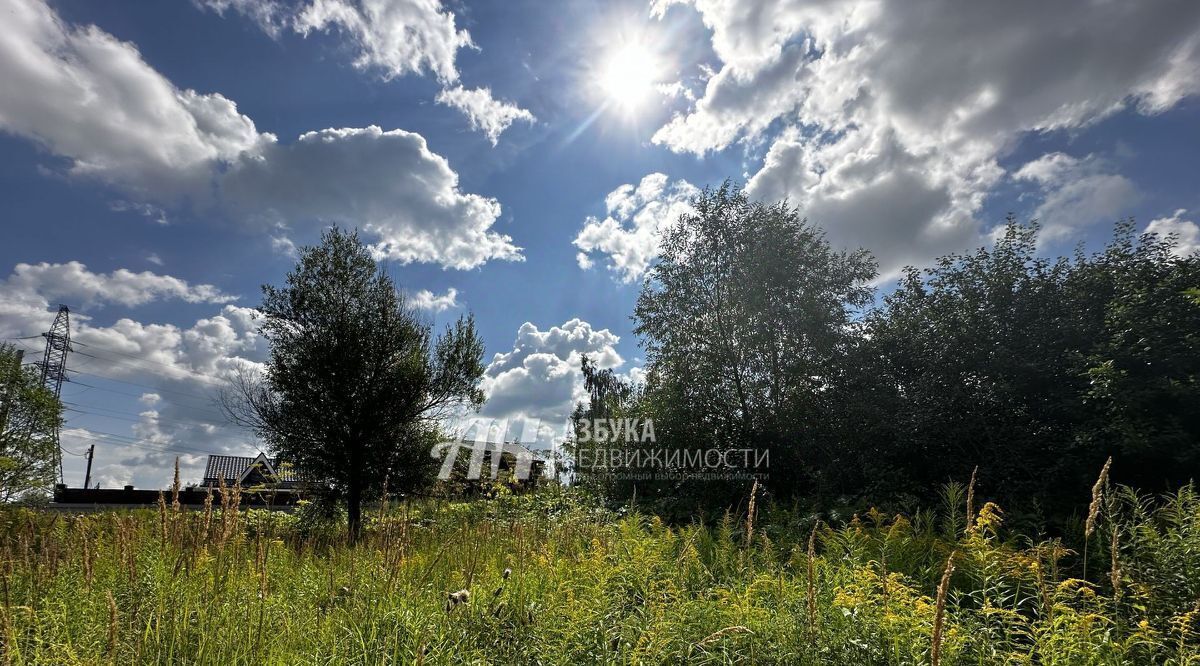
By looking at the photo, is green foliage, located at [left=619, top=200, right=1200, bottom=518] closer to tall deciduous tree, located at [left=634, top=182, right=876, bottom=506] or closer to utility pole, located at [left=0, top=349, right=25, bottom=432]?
tall deciduous tree, located at [left=634, top=182, right=876, bottom=506]

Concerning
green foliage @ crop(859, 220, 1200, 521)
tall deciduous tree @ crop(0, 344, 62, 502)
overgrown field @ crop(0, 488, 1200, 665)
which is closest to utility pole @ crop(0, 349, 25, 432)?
tall deciduous tree @ crop(0, 344, 62, 502)

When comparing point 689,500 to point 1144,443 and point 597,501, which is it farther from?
point 1144,443

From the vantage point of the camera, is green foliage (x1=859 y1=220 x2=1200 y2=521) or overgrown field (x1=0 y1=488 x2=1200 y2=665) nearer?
overgrown field (x1=0 y1=488 x2=1200 y2=665)

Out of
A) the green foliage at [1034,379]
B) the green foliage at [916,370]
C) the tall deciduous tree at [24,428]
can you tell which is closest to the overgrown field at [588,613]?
the green foliage at [916,370]

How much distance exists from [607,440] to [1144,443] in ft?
36.8

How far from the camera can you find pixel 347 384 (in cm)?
1139

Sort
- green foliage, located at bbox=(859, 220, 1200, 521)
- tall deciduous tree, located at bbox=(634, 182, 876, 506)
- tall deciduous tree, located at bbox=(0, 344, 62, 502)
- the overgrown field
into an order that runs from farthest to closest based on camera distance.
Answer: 1. tall deciduous tree, located at bbox=(634, 182, 876, 506)
2. tall deciduous tree, located at bbox=(0, 344, 62, 502)
3. green foliage, located at bbox=(859, 220, 1200, 521)
4. the overgrown field

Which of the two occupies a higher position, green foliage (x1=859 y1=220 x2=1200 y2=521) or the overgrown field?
green foliage (x1=859 y1=220 x2=1200 y2=521)

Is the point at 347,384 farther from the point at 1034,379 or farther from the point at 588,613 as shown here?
the point at 1034,379

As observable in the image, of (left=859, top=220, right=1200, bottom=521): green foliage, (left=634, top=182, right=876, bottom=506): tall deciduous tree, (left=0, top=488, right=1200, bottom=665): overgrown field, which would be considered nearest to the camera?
(left=0, top=488, right=1200, bottom=665): overgrown field

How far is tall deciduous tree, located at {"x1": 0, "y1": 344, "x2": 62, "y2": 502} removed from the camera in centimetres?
937

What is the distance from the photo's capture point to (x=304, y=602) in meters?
3.75

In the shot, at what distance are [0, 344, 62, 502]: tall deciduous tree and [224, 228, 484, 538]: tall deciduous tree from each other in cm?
324

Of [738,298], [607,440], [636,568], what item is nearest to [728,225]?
[738,298]
